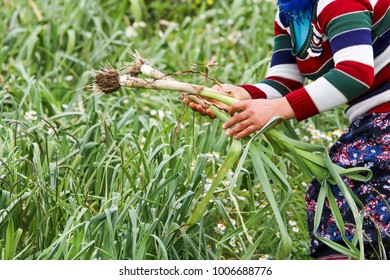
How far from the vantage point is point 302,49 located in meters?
2.56

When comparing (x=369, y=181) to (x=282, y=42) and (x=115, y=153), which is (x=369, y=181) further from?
(x=115, y=153)

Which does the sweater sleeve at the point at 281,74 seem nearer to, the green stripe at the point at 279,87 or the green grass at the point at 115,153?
the green stripe at the point at 279,87

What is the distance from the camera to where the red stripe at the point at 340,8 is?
7.72ft

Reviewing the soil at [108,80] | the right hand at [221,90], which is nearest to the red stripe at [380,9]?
the right hand at [221,90]

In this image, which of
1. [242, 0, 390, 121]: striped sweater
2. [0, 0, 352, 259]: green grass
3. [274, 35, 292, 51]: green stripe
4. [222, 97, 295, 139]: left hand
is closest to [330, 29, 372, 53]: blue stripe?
[242, 0, 390, 121]: striped sweater

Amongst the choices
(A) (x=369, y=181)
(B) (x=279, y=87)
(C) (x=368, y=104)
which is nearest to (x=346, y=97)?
(C) (x=368, y=104)

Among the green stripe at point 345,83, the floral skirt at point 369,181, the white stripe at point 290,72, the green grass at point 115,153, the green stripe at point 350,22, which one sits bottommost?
the green grass at point 115,153

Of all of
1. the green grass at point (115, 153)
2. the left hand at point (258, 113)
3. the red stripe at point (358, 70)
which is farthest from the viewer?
the green grass at point (115, 153)

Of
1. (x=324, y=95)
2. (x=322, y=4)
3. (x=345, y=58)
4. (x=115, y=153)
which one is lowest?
(x=115, y=153)

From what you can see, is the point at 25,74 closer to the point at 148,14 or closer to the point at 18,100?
the point at 18,100

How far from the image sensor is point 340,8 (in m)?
2.36

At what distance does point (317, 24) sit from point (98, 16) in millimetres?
2904

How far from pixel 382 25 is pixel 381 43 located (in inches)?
2.3
